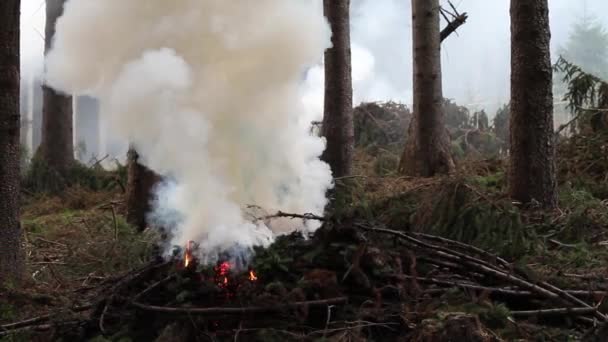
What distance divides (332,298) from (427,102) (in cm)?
588

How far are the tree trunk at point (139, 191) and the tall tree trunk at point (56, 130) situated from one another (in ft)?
15.3

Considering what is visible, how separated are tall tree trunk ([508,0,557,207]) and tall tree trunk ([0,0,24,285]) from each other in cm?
522

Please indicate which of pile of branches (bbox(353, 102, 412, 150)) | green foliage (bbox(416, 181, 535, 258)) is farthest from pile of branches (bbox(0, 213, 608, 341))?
pile of branches (bbox(353, 102, 412, 150))

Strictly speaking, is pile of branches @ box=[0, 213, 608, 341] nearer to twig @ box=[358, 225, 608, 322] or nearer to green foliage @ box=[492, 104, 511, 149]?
twig @ box=[358, 225, 608, 322]

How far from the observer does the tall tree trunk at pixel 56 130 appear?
11406mm

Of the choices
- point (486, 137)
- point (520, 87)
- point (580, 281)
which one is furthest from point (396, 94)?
point (580, 281)

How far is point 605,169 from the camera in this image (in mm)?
7875

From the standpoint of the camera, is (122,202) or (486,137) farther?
(486,137)

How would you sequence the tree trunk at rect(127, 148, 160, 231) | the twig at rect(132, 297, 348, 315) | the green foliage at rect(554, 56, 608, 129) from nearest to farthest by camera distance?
1. the twig at rect(132, 297, 348, 315)
2. the tree trunk at rect(127, 148, 160, 231)
3. the green foliage at rect(554, 56, 608, 129)

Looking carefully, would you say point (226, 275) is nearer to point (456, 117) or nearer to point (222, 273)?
point (222, 273)

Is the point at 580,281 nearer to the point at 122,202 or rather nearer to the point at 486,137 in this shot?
the point at 122,202

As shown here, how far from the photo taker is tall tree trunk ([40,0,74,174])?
1141 cm

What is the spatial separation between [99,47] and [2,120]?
1.31 meters

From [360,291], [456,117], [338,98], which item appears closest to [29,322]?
[360,291]
